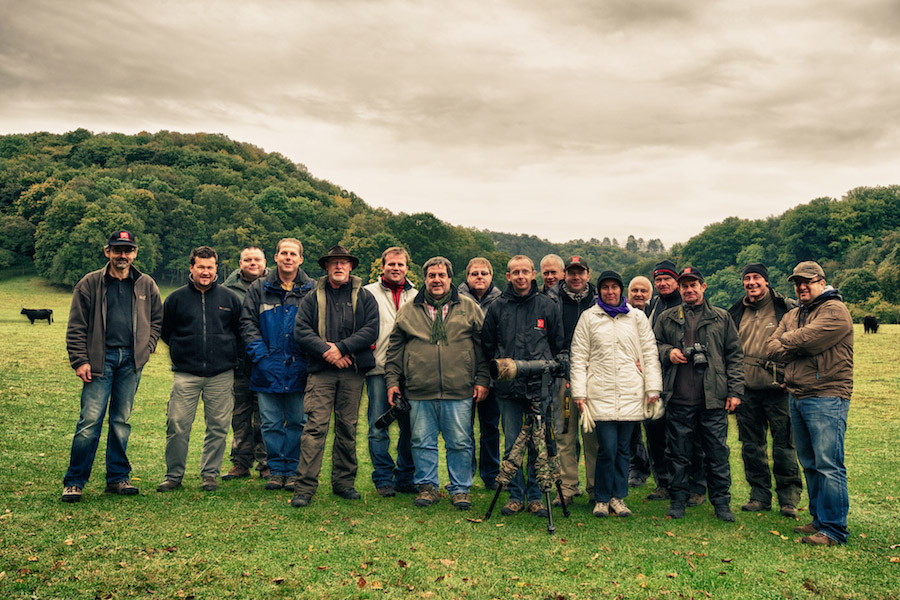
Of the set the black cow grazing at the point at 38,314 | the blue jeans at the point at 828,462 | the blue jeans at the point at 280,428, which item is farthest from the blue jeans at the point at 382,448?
the black cow grazing at the point at 38,314

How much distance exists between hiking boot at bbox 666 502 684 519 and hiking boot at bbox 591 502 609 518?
2.26 feet

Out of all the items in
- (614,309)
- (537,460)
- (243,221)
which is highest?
(243,221)

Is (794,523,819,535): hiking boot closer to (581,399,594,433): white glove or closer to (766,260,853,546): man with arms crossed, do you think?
(766,260,853,546): man with arms crossed

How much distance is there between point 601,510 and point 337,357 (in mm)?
Result: 3241

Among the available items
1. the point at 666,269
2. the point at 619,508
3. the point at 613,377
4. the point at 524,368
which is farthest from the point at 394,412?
the point at 666,269

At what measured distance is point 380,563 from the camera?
4770 millimetres

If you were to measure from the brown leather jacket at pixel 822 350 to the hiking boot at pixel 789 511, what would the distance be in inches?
59.0

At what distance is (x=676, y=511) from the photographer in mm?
6352

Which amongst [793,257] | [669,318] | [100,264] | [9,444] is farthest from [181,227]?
[793,257]

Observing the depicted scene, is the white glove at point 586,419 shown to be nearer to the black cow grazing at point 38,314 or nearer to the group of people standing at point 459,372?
the group of people standing at point 459,372

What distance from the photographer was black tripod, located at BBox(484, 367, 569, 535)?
5.95 metres

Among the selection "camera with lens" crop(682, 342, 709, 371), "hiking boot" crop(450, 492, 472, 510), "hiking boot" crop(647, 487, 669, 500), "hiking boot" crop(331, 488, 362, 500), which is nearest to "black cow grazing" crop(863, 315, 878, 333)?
"hiking boot" crop(647, 487, 669, 500)

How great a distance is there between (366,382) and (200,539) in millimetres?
2613

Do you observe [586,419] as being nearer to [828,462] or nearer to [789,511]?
[828,462]
